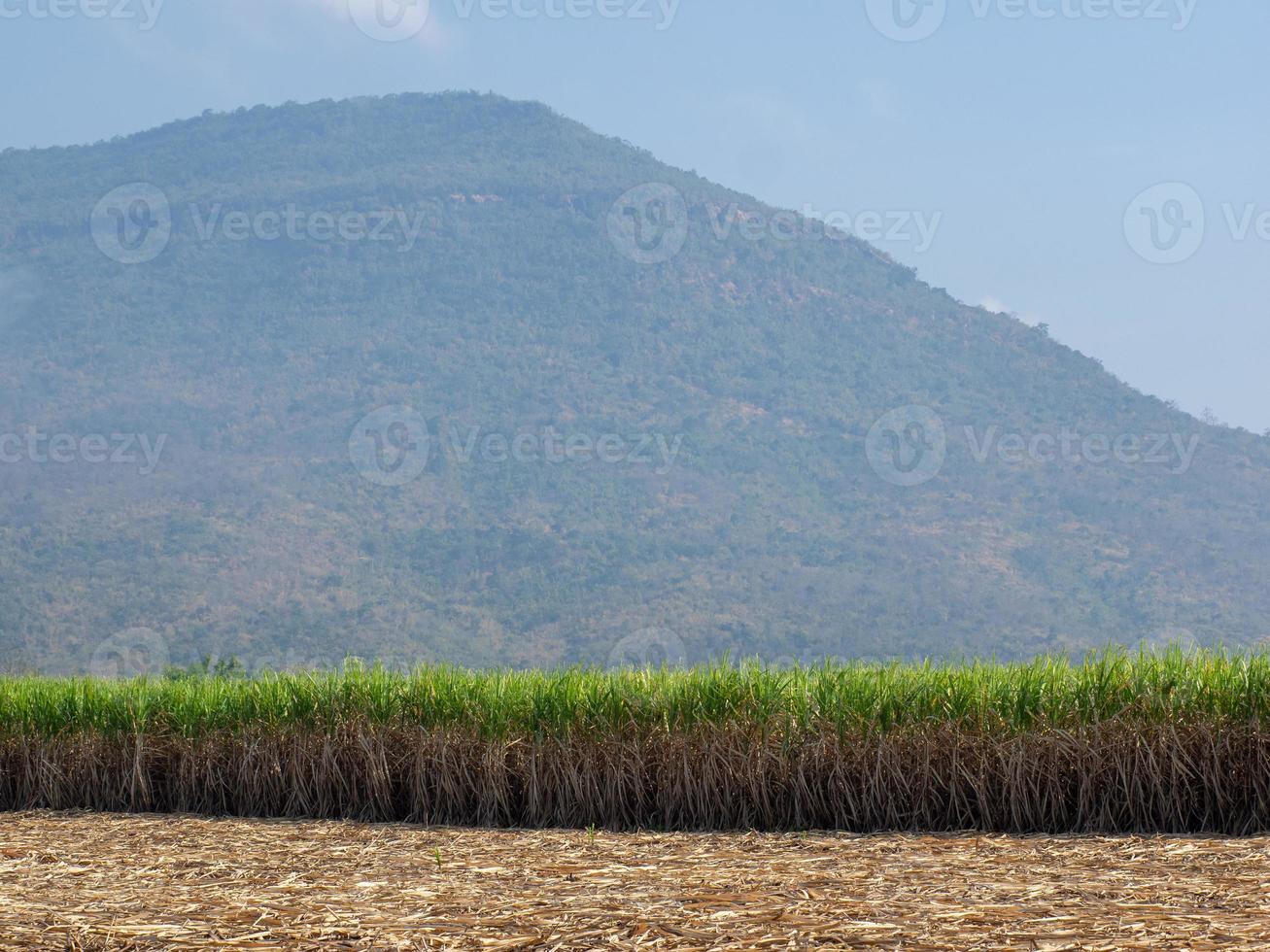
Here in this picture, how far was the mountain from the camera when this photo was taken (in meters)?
84.9

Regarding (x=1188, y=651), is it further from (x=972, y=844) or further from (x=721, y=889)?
(x=721, y=889)

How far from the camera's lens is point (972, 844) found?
798 centimetres

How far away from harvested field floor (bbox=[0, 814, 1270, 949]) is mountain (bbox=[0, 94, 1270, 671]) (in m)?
53.8

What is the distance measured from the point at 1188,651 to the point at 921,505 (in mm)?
93887

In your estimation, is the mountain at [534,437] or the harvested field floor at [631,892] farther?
the mountain at [534,437]

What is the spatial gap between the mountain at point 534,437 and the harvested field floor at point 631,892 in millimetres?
53791

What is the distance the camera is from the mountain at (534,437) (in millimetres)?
84875

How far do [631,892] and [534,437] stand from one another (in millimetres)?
103526

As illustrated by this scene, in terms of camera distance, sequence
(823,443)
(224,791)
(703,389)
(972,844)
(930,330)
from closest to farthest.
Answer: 1. (972,844)
2. (224,791)
3. (823,443)
4. (703,389)
5. (930,330)

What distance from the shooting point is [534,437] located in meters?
109

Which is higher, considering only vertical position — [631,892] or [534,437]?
[534,437]

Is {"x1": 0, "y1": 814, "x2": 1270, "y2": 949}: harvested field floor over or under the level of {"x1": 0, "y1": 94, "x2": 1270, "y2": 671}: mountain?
under

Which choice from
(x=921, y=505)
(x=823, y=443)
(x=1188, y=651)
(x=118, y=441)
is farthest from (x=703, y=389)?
(x=1188, y=651)

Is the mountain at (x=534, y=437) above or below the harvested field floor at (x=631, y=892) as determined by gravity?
above
